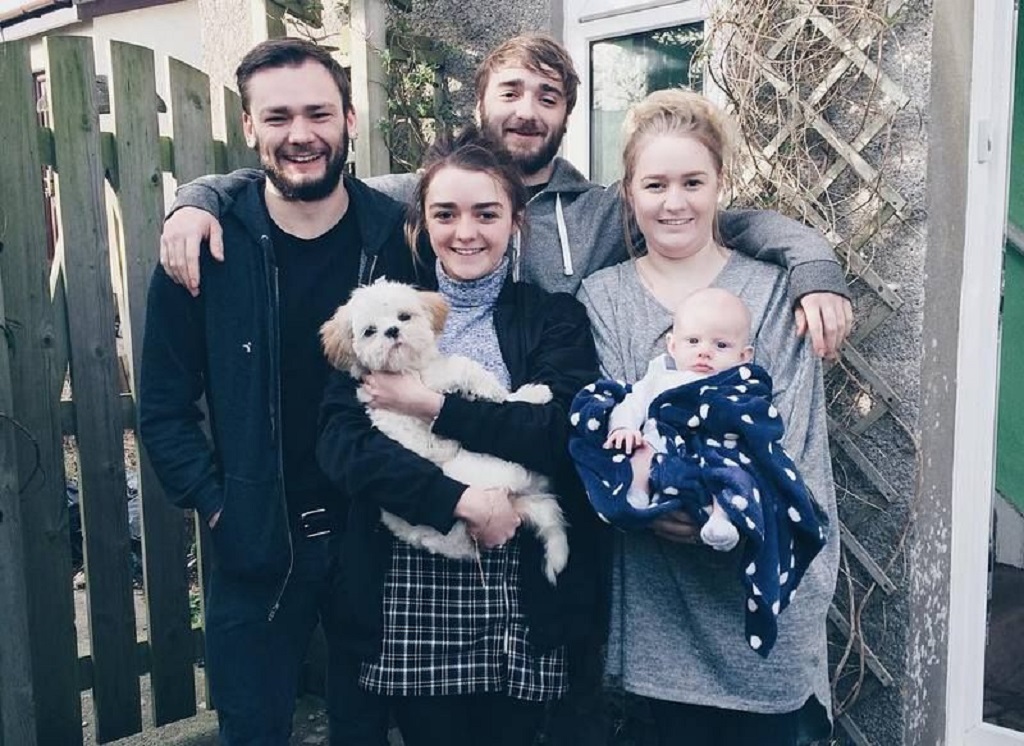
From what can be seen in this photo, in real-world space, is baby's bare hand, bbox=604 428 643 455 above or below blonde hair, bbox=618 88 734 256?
below

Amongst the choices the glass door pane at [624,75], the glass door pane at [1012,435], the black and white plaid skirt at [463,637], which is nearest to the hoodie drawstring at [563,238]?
the black and white plaid skirt at [463,637]

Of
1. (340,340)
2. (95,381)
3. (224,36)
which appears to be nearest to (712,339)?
(340,340)

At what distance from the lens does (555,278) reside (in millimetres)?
2633

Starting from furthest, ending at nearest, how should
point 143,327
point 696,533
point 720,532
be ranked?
point 143,327, point 696,533, point 720,532

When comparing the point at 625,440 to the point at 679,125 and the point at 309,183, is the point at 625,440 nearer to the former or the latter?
the point at 679,125

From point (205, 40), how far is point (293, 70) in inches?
145

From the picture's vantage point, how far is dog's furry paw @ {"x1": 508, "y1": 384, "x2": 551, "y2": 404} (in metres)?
2.26

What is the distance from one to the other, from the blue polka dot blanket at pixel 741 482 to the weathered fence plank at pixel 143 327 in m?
1.96

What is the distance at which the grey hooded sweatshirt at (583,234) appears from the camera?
244 cm

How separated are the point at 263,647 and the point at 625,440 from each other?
1.17m

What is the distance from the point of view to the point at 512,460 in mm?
2227

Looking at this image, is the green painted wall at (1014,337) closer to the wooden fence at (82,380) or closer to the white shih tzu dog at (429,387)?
the white shih tzu dog at (429,387)

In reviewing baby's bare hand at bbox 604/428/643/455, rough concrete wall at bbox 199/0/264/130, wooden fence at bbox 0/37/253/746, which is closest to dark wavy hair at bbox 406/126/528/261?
baby's bare hand at bbox 604/428/643/455

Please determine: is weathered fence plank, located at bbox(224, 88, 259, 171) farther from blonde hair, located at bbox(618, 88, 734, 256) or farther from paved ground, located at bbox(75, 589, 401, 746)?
paved ground, located at bbox(75, 589, 401, 746)
